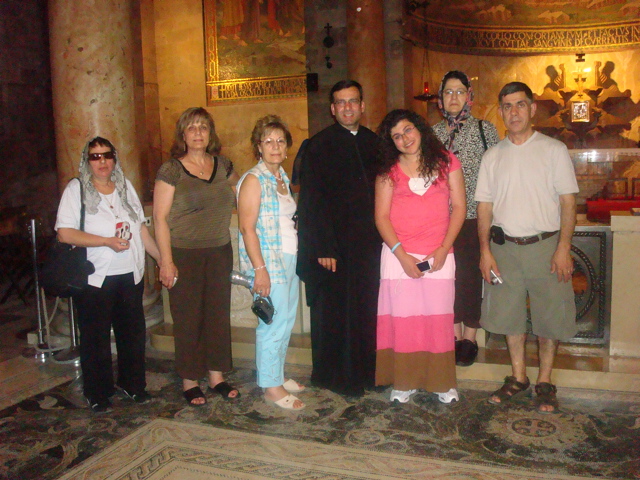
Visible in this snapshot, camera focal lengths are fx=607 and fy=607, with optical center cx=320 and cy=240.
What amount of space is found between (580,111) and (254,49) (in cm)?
657

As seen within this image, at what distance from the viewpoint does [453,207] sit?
11.7ft

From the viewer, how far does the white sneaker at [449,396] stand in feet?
12.2

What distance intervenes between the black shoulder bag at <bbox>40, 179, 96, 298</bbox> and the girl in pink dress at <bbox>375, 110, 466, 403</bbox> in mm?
1782

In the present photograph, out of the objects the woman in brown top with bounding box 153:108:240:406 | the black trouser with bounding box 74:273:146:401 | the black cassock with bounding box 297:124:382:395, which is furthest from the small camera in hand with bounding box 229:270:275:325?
the black trouser with bounding box 74:273:146:401

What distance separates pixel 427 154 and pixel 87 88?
2.98 meters

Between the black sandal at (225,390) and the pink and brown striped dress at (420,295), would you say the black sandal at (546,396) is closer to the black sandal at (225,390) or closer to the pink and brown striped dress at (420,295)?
the pink and brown striped dress at (420,295)

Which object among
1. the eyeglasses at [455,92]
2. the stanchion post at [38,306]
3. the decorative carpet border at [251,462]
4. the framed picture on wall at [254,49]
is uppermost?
the framed picture on wall at [254,49]

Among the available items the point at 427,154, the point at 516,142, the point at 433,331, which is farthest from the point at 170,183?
the point at 516,142

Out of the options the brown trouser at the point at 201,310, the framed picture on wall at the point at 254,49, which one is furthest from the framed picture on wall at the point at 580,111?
the brown trouser at the point at 201,310

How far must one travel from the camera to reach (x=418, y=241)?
141 inches

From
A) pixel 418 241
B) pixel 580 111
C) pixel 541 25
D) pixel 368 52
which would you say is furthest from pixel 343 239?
pixel 541 25

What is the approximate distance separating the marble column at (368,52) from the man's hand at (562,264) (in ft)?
17.2

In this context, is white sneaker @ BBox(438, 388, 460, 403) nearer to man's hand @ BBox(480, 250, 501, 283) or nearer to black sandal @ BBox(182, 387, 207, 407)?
man's hand @ BBox(480, 250, 501, 283)

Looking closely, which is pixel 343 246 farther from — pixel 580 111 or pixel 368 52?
pixel 580 111
